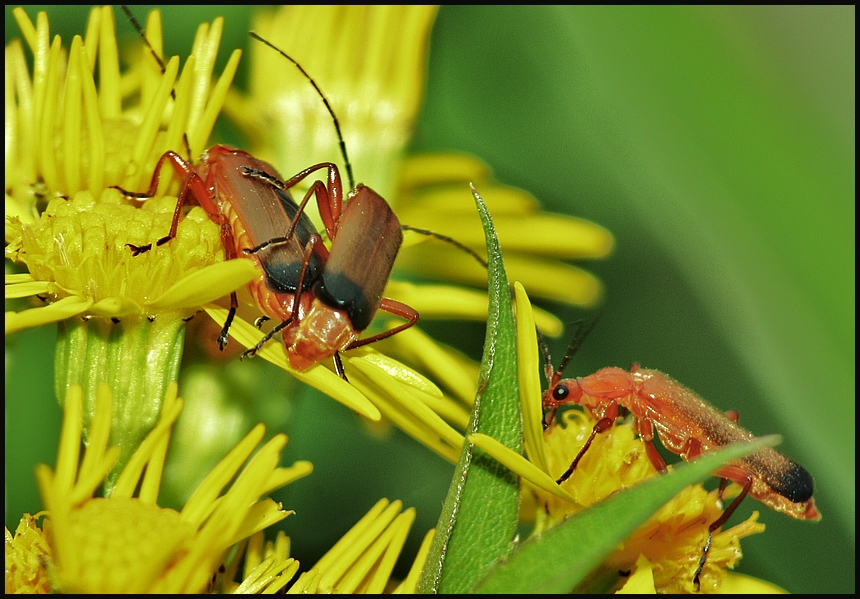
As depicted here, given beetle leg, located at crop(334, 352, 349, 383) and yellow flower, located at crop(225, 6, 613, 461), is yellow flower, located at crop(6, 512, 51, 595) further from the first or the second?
yellow flower, located at crop(225, 6, 613, 461)

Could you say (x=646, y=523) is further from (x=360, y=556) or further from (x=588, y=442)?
(x=360, y=556)

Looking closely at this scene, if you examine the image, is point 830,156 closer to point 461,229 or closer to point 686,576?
point 461,229

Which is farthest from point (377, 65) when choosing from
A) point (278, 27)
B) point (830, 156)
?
point (830, 156)

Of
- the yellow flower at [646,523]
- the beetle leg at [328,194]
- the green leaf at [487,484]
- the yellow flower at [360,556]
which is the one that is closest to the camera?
the green leaf at [487,484]

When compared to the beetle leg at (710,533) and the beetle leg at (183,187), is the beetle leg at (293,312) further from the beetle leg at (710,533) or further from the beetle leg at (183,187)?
the beetle leg at (710,533)

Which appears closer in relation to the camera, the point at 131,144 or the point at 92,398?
the point at 92,398

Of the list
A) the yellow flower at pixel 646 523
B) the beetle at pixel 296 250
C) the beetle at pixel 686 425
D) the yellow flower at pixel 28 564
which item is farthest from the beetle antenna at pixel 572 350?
the yellow flower at pixel 28 564
